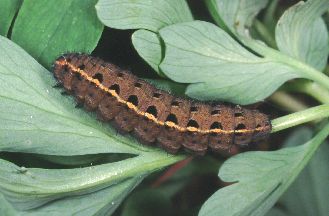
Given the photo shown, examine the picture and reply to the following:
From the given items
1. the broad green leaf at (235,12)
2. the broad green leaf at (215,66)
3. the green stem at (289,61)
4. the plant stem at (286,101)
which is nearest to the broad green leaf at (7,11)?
the broad green leaf at (215,66)

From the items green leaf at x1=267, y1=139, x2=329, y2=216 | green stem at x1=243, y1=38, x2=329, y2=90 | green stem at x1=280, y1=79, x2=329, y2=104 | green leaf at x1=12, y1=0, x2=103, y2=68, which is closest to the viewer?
green leaf at x1=12, y1=0, x2=103, y2=68

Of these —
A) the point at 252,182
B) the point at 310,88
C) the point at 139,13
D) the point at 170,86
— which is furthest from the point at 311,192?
the point at 139,13

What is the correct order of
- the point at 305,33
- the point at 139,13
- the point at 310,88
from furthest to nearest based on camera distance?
the point at 310,88, the point at 305,33, the point at 139,13

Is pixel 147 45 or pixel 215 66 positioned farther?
pixel 215 66

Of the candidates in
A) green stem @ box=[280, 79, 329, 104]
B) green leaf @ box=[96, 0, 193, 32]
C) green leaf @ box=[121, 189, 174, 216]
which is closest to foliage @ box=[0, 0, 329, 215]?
green leaf @ box=[96, 0, 193, 32]

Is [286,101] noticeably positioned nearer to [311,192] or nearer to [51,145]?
[311,192]

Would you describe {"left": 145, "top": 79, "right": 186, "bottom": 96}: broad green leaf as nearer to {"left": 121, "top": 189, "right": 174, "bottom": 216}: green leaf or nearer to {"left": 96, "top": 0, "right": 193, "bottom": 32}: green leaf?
{"left": 96, "top": 0, "right": 193, "bottom": 32}: green leaf
